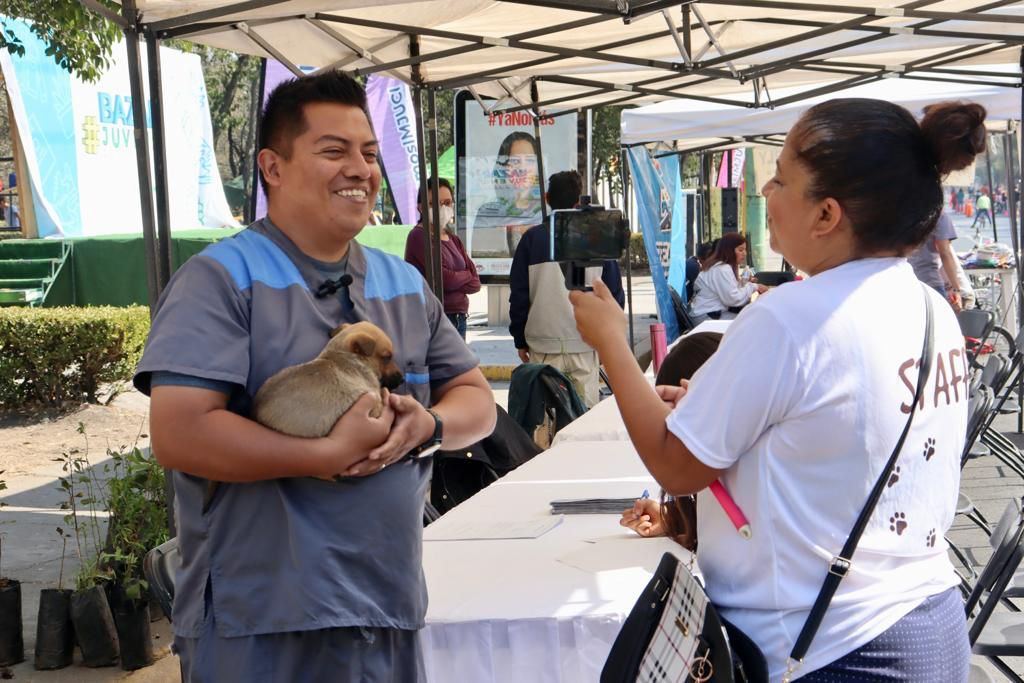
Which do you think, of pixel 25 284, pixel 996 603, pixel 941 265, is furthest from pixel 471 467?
pixel 25 284

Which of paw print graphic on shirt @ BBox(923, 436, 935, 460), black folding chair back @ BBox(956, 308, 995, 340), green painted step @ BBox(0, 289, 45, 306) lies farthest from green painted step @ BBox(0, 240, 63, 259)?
paw print graphic on shirt @ BBox(923, 436, 935, 460)

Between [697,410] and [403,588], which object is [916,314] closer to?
[697,410]

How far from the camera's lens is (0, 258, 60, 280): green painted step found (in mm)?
15508

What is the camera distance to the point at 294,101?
2.26m

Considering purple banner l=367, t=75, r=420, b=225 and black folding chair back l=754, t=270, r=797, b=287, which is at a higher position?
purple banner l=367, t=75, r=420, b=225

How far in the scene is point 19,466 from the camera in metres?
8.67

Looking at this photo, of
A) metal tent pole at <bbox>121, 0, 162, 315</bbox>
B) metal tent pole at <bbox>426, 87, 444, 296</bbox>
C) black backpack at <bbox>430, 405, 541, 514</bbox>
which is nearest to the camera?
metal tent pole at <bbox>121, 0, 162, 315</bbox>

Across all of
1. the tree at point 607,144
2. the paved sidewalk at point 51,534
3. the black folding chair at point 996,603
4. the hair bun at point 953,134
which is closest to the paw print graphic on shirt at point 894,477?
the hair bun at point 953,134

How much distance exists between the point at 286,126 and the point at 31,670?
138 inches

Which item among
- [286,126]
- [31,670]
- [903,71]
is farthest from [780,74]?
[286,126]

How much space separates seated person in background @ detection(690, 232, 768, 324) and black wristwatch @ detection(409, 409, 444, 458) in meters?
10.9

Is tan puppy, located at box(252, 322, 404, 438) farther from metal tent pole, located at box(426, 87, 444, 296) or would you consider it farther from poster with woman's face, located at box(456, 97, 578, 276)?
poster with woman's face, located at box(456, 97, 578, 276)

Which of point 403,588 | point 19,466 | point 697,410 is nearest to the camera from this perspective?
point 697,410

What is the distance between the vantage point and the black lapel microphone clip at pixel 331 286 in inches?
86.3
